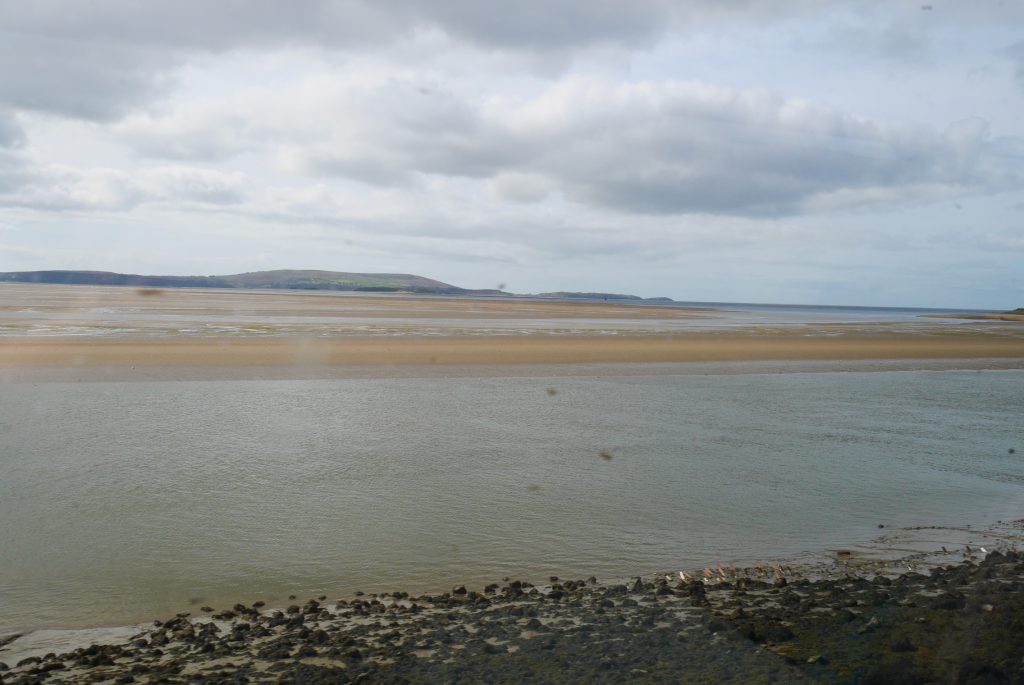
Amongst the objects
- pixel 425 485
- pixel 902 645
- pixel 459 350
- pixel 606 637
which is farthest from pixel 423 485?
pixel 459 350

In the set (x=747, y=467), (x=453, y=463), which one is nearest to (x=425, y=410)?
(x=453, y=463)

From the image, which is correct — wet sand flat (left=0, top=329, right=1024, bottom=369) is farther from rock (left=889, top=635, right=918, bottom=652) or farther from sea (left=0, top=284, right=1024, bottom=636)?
rock (left=889, top=635, right=918, bottom=652)

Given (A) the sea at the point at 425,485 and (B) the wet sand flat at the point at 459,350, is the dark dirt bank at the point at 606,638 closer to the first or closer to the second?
(A) the sea at the point at 425,485

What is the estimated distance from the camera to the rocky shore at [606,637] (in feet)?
→ 14.6

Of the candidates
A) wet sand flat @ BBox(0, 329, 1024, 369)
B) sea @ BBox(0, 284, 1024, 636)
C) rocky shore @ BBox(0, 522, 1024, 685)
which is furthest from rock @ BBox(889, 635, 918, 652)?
wet sand flat @ BBox(0, 329, 1024, 369)

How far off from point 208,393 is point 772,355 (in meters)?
18.7

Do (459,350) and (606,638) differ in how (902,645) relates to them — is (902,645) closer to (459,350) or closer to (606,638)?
(606,638)

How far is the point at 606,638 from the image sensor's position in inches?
196

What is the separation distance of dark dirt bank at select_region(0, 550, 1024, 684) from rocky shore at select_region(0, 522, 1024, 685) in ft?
0.04

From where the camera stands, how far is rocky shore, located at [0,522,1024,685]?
446 centimetres

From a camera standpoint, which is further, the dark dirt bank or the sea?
A: the sea

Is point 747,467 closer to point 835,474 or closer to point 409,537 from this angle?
point 835,474

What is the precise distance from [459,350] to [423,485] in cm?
1632

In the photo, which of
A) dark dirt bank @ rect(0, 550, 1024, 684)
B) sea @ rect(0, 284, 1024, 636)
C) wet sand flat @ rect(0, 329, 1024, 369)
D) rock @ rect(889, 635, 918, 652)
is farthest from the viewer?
wet sand flat @ rect(0, 329, 1024, 369)
